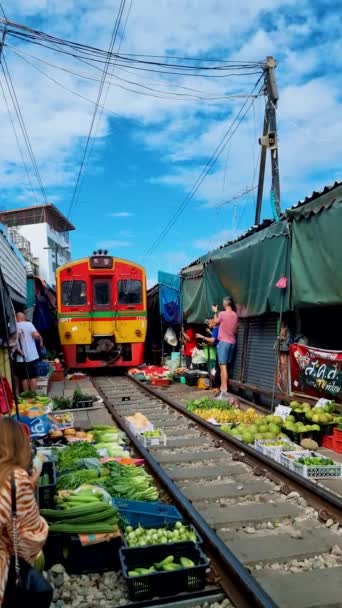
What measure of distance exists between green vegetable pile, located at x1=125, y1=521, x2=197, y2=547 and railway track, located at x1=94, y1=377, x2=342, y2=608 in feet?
0.76

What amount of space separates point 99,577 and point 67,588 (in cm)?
25

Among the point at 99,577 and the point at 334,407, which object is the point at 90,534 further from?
the point at 334,407

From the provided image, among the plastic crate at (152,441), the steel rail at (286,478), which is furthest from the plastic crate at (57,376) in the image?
the plastic crate at (152,441)

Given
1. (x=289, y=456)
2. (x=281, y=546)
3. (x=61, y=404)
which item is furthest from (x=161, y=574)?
(x=61, y=404)

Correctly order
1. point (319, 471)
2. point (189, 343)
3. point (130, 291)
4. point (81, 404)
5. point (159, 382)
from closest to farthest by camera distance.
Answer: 1. point (319, 471)
2. point (81, 404)
3. point (159, 382)
4. point (189, 343)
5. point (130, 291)

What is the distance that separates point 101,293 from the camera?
667 inches

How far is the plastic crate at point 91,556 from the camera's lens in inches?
149

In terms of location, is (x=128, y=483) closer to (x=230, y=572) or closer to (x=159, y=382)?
(x=230, y=572)

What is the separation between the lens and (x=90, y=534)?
12.6ft

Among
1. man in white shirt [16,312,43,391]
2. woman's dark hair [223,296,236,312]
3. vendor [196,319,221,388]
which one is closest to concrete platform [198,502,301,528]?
woman's dark hair [223,296,236,312]

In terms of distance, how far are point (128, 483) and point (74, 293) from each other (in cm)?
1210

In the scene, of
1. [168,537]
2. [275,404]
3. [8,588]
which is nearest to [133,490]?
[168,537]

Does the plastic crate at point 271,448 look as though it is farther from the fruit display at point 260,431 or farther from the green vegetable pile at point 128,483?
the green vegetable pile at point 128,483

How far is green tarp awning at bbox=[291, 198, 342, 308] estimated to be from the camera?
7355mm
